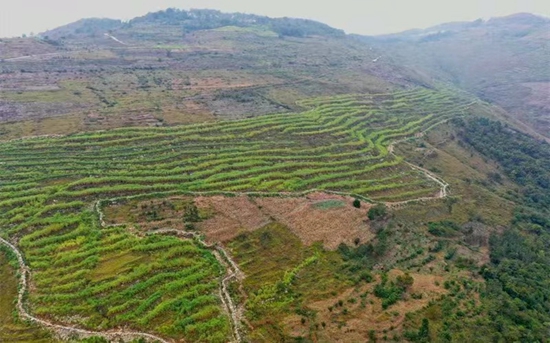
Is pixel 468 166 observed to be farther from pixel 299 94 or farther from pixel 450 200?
pixel 299 94

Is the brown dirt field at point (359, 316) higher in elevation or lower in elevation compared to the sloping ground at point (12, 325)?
lower

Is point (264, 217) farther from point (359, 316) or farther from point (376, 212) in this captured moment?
point (359, 316)

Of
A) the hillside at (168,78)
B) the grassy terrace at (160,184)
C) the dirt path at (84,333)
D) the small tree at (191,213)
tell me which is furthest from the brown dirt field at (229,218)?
the hillside at (168,78)

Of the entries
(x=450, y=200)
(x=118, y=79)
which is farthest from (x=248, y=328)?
(x=118, y=79)

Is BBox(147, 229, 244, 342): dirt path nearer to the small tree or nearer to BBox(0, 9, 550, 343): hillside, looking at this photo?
BBox(0, 9, 550, 343): hillside

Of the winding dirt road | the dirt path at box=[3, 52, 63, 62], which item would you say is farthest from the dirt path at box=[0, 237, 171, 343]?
the dirt path at box=[3, 52, 63, 62]

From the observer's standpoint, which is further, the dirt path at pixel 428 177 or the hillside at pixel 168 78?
the hillside at pixel 168 78

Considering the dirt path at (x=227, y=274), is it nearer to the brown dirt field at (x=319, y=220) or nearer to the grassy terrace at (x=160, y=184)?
the grassy terrace at (x=160, y=184)
